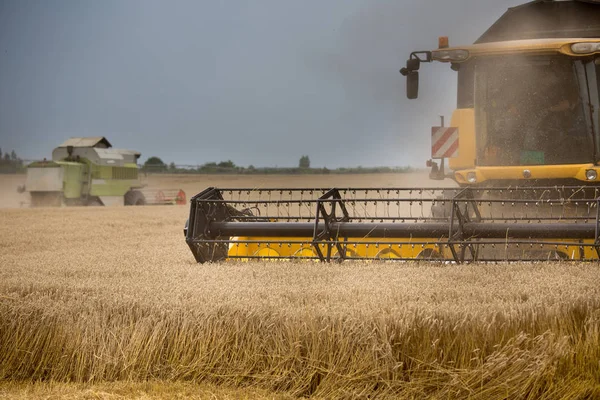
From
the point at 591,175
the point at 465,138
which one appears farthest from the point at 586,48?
the point at 465,138

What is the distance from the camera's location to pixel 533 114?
6668mm

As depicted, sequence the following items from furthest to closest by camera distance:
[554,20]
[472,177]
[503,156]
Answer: [554,20] < [472,177] < [503,156]

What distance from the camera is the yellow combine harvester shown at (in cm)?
576

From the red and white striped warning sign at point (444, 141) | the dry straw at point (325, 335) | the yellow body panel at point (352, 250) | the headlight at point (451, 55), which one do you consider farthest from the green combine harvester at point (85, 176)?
the dry straw at point (325, 335)

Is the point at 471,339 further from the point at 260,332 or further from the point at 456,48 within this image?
the point at 456,48

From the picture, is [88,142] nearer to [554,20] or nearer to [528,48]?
[554,20]

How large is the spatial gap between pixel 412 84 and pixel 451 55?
64 centimetres

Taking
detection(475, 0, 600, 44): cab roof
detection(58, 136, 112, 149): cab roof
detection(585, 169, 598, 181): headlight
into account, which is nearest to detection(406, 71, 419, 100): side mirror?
detection(475, 0, 600, 44): cab roof

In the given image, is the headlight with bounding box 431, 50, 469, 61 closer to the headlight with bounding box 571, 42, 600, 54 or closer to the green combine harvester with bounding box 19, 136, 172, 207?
the headlight with bounding box 571, 42, 600, 54

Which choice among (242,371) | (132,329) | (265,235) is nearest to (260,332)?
(242,371)

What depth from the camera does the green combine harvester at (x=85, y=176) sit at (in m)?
23.0

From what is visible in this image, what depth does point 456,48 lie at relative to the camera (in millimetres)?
6973

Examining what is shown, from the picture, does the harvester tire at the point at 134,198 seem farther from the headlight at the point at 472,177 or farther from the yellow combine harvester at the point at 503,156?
the headlight at the point at 472,177

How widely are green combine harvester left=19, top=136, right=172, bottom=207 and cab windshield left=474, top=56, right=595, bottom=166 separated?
19.1 m
